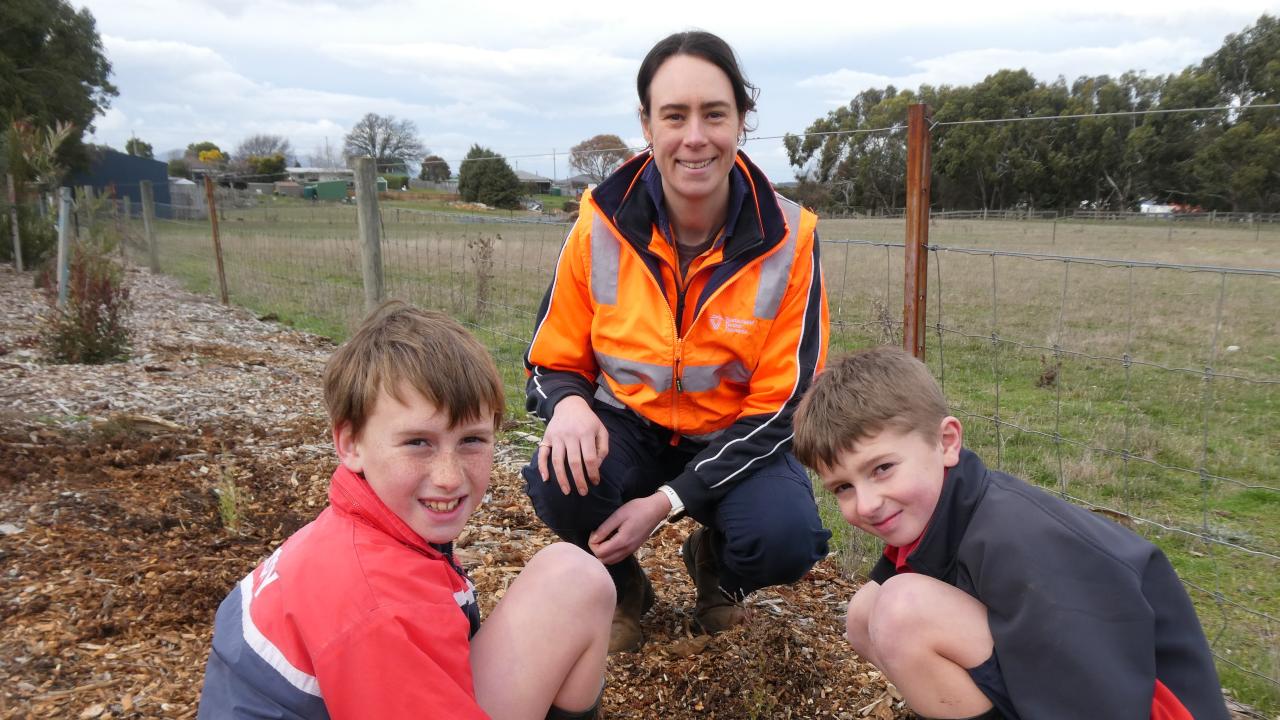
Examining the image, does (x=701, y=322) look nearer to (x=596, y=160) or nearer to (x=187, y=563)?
(x=187, y=563)

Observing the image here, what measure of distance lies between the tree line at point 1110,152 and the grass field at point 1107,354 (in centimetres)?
17

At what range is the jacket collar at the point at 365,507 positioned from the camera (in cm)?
151

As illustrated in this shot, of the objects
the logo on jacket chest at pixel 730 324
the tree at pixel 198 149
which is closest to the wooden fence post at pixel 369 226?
the logo on jacket chest at pixel 730 324

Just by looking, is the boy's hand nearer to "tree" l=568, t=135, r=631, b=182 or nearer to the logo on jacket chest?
the logo on jacket chest

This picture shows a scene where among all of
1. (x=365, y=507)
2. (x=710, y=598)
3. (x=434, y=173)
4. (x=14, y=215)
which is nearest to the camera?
(x=365, y=507)

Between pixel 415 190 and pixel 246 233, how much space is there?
6.76 metres

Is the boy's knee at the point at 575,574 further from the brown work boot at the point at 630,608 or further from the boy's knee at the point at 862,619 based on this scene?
the brown work boot at the point at 630,608

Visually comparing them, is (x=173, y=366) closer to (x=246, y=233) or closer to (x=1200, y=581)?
(x=1200, y=581)

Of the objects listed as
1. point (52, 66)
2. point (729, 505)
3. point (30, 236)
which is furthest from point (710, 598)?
point (52, 66)

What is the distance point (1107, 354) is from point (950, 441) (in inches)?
258

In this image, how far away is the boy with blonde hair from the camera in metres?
1.33

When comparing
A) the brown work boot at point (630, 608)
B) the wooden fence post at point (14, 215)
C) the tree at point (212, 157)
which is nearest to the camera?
the brown work boot at point (630, 608)

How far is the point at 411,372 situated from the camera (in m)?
1.61

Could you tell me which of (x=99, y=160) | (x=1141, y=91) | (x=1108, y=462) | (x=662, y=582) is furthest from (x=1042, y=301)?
(x=99, y=160)
